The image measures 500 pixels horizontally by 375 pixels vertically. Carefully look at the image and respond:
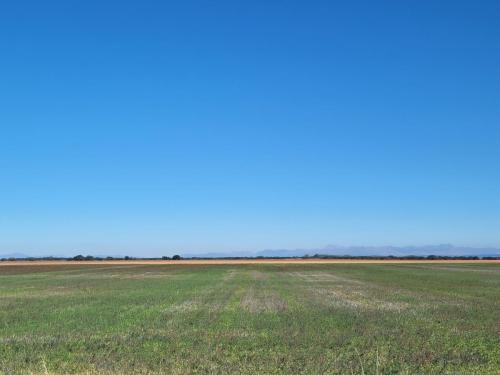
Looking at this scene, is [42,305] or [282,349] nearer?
[282,349]

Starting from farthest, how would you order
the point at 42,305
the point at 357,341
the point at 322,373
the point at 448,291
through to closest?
Answer: 1. the point at 448,291
2. the point at 42,305
3. the point at 357,341
4. the point at 322,373

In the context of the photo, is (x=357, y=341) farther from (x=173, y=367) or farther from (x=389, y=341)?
(x=173, y=367)

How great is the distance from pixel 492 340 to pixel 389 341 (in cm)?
335

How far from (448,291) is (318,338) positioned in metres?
24.8

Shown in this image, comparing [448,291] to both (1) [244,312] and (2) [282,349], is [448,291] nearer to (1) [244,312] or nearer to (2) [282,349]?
(1) [244,312]

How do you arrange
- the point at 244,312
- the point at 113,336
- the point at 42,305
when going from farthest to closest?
the point at 42,305 → the point at 244,312 → the point at 113,336

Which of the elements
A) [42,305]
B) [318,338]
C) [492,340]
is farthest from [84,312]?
[492,340]

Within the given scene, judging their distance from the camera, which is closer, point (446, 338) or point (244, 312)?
point (446, 338)

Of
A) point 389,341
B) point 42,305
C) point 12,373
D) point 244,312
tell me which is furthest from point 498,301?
point 12,373

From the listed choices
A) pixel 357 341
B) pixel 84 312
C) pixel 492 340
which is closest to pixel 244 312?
pixel 84 312

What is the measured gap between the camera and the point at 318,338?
1897 centimetres

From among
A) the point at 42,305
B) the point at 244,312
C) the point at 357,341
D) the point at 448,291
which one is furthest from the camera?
the point at 448,291

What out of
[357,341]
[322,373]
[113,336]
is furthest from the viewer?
[113,336]

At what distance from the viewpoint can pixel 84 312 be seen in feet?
90.6
